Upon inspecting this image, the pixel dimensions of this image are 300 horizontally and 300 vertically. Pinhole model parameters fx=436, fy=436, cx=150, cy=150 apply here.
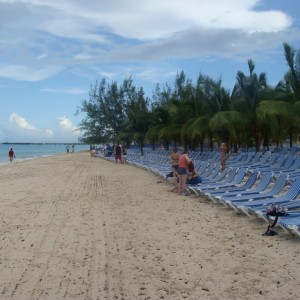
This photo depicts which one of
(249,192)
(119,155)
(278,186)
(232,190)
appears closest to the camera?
(278,186)

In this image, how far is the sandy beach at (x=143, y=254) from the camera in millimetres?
4344

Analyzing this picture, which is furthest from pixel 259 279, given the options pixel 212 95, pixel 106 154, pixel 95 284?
pixel 106 154

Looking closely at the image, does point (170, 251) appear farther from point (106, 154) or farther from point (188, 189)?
point (106, 154)

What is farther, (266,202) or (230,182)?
(230,182)

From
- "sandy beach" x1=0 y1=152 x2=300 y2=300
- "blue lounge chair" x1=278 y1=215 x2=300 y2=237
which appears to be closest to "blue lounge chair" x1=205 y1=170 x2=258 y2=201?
"sandy beach" x1=0 y1=152 x2=300 y2=300

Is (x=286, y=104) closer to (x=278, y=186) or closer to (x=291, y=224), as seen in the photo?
(x=278, y=186)

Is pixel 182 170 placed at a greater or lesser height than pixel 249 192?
greater

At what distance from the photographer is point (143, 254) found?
567 cm

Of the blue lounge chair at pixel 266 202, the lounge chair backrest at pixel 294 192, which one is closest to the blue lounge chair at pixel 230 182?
the blue lounge chair at pixel 266 202

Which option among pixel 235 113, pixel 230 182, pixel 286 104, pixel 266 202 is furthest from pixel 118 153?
pixel 266 202

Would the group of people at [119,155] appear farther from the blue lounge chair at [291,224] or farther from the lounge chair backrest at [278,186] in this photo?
the blue lounge chair at [291,224]

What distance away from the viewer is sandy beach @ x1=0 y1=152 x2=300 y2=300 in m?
4.34

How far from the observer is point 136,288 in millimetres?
4383

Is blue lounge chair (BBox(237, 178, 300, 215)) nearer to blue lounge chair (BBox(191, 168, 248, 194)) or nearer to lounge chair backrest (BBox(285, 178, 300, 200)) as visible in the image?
lounge chair backrest (BBox(285, 178, 300, 200))
